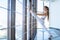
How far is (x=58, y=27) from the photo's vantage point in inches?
136

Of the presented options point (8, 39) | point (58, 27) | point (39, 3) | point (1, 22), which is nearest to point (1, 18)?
point (1, 22)

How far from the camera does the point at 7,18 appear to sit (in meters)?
1.25

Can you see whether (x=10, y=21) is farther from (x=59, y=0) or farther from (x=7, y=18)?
(x=59, y=0)

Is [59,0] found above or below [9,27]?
above

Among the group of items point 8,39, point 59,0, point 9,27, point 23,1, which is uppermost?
point 59,0

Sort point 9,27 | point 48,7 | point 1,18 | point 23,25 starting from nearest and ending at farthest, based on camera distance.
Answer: point 1,18 → point 9,27 → point 23,25 → point 48,7

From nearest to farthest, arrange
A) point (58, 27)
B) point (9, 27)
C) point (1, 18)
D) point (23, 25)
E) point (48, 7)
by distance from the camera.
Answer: point (1, 18) < point (9, 27) < point (23, 25) < point (58, 27) < point (48, 7)

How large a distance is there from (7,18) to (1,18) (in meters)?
0.12

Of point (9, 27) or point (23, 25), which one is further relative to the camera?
point (23, 25)

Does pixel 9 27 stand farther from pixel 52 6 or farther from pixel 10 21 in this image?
pixel 52 6

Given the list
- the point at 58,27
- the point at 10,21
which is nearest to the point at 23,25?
the point at 10,21

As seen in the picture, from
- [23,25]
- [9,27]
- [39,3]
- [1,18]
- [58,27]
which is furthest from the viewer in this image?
[39,3]

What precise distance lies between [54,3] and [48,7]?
9.1 inches

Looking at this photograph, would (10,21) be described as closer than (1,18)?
No
